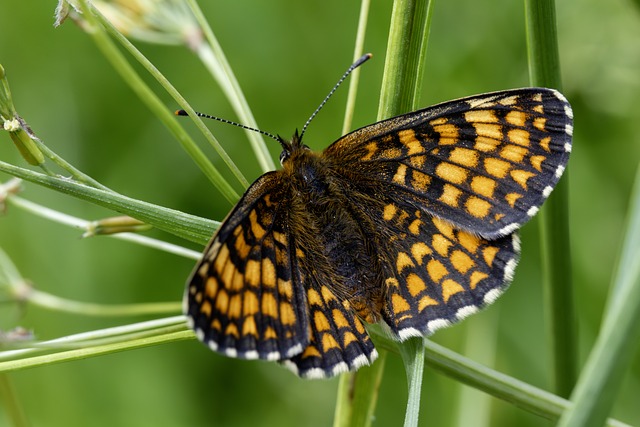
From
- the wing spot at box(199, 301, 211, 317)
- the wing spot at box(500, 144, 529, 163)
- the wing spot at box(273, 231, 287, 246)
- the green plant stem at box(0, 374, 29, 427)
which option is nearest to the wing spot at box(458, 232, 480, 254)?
the wing spot at box(500, 144, 529, 163)

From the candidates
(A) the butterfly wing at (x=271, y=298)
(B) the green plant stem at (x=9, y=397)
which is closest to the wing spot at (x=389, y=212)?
(A) the butterfly wing at (x=271, y=298)

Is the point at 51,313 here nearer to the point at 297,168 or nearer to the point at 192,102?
the point at 192,102

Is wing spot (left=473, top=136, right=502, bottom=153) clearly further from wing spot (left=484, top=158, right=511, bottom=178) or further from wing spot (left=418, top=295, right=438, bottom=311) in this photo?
wing spot (left=418, top=295, right=438, bottom=311)

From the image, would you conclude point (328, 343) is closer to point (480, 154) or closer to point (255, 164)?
point (480, 154)

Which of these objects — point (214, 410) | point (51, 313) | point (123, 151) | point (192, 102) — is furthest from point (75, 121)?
point (214, 410)

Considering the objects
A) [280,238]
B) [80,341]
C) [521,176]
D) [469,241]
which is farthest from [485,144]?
[80,341]

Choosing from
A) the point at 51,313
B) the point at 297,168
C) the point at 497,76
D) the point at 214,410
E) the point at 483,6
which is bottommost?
the point at 214,410
